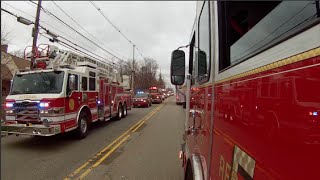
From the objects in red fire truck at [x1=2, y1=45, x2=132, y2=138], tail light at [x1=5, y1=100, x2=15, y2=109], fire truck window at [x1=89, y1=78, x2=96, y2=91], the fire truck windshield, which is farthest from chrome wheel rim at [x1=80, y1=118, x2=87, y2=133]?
tail light at [x1=5, y1=100, x2=15, y2=109]

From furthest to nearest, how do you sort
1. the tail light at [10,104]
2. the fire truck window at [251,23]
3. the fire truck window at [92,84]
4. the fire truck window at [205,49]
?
the fire truck window at [92,84] → the tail light at [10,104] → the fire truck window at [205,49] → the fire truck window at [251,23]

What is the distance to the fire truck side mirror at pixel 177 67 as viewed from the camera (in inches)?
163

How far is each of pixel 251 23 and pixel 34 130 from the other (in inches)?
361

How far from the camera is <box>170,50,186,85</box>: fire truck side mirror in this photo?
13.6ft

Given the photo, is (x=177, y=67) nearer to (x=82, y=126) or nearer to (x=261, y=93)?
(x=261, y=93)

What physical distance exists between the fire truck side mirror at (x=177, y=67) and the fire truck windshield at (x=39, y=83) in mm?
7276

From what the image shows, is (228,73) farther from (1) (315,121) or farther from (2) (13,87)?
(2) (13,87)

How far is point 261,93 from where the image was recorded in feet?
4.79

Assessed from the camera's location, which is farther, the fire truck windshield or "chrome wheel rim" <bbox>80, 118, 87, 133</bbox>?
"chrome wheel rim" <bbox>80, 118, 87, 133</bbox>

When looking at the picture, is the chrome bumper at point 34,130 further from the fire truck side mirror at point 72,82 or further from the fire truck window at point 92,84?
the fire truck window at point 92,84

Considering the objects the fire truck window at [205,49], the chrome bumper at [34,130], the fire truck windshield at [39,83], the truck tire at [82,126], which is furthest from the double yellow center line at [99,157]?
the fire truck window at [205,49]

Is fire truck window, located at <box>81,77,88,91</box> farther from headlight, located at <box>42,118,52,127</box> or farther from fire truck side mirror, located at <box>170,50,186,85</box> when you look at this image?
fire truck side mirror, located at <box>170,50,186,85</box>

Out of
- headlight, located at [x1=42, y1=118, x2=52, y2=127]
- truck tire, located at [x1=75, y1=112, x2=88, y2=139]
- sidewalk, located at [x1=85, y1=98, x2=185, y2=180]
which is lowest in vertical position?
sidewalk, located at [x1=85, y1=98, x2=185, y2=180]

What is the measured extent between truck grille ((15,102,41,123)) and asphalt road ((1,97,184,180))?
85cm
